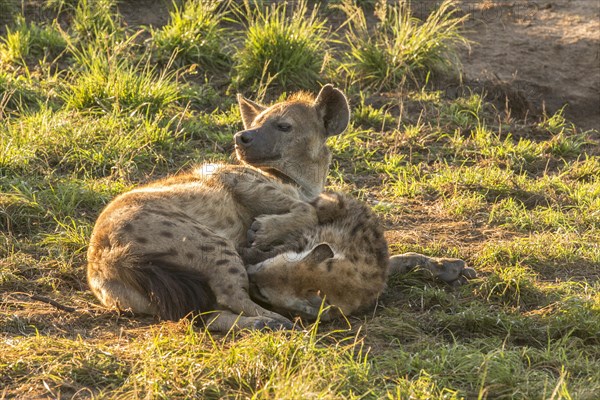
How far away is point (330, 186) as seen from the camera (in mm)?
5512

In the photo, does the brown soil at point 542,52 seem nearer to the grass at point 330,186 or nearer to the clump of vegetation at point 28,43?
the grass at point 330,186

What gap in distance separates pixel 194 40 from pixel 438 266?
3.07 m

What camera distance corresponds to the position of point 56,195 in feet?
16.3

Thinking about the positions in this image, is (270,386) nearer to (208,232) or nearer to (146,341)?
(146,341)

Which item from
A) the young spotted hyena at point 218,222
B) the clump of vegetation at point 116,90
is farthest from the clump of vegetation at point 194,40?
the young spotted hyena at point 218,222

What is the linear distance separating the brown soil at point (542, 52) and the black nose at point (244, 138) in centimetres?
267

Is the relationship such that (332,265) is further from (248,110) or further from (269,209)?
(248,110)

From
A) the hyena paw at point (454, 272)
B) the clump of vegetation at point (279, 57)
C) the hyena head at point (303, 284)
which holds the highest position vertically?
the clump of vegetation at point (279, 57)

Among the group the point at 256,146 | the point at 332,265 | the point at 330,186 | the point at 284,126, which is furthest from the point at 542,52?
the point at 332,265

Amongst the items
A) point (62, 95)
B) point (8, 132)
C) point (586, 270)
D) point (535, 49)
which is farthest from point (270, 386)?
point (535, 49)

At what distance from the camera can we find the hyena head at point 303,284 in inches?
145

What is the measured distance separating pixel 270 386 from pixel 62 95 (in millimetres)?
3522

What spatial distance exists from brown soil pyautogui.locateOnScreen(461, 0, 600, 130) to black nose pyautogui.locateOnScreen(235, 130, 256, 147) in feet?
8.76

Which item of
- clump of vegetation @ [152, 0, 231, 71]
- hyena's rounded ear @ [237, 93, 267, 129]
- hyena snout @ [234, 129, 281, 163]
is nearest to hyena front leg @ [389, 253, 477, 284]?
hyena snout @ [234, 129, 281, 163]
